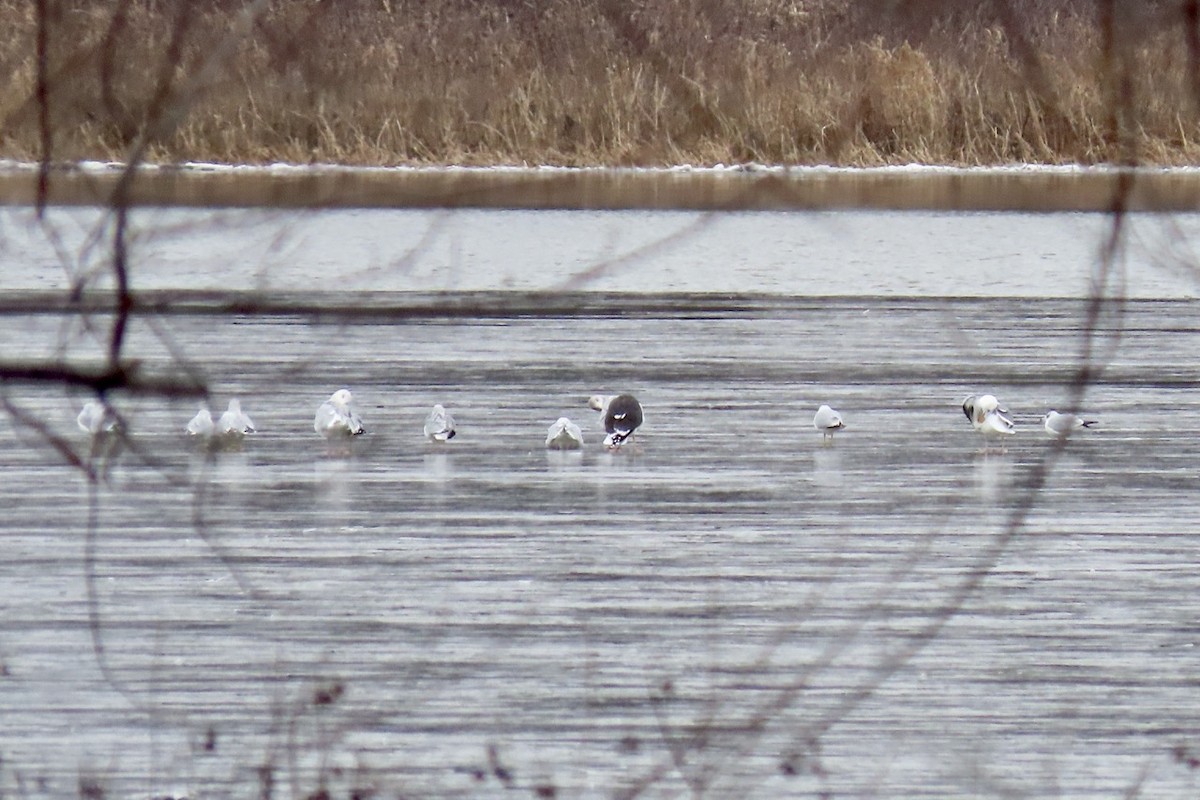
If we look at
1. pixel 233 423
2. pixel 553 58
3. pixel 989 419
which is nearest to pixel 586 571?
pixel 233 423

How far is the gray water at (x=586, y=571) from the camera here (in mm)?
3432

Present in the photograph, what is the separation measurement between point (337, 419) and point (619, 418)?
37.0 inches

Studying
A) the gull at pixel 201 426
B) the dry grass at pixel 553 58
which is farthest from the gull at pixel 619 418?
the dry grass at pixel 553 58

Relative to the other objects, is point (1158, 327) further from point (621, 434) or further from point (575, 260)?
point (621, 434)

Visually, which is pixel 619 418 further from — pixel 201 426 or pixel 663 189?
pixel 663 189

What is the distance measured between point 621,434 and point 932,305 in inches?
186

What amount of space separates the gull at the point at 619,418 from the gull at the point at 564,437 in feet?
0.34

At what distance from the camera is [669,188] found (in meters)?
16.5

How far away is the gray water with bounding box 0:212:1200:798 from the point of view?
11.3 feet

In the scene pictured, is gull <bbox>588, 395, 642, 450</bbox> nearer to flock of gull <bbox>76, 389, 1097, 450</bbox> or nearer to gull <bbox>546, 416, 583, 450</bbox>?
flock of gull <bbox>76, 389, 1097, 450</bbox>

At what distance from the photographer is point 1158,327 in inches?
414

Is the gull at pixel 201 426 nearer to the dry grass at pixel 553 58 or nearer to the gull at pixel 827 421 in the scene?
the gull at pixel 827 421

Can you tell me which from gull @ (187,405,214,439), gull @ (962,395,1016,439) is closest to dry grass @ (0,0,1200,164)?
gull @ (187,405,214,439)

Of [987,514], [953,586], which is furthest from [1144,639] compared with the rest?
[987,514]
